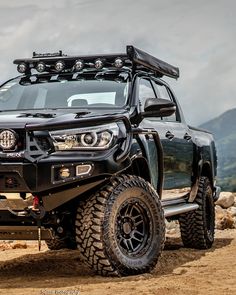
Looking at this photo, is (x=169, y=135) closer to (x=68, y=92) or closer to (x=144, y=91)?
(x=144, y=91)

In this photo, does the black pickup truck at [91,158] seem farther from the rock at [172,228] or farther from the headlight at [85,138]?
the rock at [172,228]

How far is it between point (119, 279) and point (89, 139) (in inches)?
45.9

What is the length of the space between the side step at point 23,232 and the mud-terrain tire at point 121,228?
0.87 ft

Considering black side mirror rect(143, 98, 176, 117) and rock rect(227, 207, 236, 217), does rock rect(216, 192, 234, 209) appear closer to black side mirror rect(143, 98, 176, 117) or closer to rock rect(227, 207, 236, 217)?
rock rect(227, 207, 236, 217)

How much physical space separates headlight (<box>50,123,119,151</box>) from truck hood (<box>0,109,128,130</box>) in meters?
0.06

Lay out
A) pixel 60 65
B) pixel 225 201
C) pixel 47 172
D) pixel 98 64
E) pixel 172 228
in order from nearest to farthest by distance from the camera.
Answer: pixel 47 172
pixel 98 64
pixel 60 65
pixel 172 228
pixel 225 201

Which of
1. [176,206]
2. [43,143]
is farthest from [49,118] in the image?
[176,206]

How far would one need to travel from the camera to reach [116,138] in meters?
6.62

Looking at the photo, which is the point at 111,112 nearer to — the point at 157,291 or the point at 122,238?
the point at 122,238

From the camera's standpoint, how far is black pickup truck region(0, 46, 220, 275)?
631 cm

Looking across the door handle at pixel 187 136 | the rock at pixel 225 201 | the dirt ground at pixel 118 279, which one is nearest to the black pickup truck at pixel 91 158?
the dirt ground at pixel 118 279

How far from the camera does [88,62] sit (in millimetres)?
8305

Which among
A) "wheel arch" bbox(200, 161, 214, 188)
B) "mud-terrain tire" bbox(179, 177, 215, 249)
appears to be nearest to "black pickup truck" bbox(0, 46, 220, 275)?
"mud-terrain tire" bbox(179, 177, 215, 249)

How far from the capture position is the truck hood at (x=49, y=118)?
6.34 m
